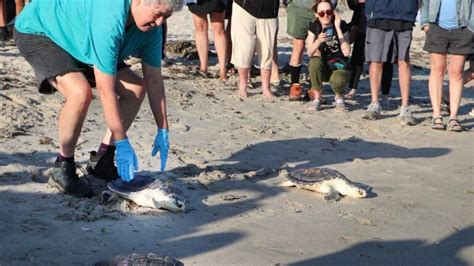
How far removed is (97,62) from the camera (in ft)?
14.8

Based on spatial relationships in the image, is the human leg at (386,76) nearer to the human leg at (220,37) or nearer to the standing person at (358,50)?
the standing person at (358,50)

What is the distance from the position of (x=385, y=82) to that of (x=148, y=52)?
5158 millimetres

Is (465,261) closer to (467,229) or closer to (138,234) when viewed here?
(467,229)

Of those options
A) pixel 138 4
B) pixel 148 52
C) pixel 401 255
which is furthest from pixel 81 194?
pixel 401 255

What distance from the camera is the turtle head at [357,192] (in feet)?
18.1

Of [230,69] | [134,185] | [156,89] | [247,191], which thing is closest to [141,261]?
[134,185]

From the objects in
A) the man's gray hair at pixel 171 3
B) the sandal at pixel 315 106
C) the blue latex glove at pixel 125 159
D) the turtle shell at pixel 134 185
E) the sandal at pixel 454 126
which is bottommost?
the sandal at pixel 454 126

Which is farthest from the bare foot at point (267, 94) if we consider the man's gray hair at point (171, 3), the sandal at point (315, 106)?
the man's gray hair at point (171, 3)

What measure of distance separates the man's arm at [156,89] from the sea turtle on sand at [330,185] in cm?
107

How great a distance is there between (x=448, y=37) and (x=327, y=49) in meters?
1.26

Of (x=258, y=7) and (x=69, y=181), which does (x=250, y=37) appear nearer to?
(x=258, y=7)

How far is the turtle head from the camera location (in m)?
5.50

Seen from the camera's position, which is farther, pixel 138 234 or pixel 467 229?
pixel 467 229

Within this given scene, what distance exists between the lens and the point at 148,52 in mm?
5008
